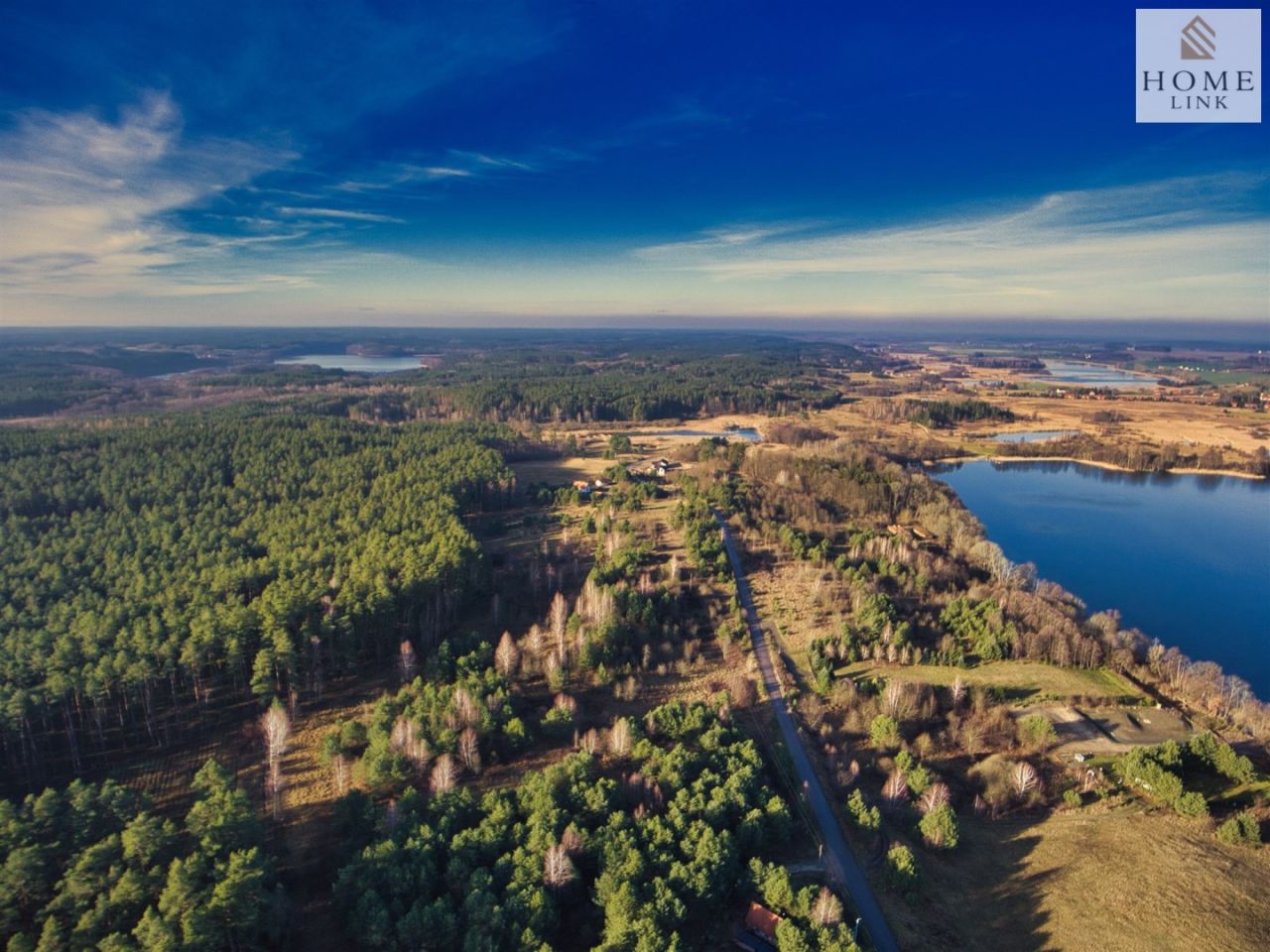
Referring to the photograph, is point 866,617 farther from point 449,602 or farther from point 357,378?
point 357,378

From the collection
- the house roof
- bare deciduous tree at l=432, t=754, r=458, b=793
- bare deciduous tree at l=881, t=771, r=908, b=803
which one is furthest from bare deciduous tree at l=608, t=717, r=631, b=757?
bare deciduous tree at l=881, t=771, r=908, b=803

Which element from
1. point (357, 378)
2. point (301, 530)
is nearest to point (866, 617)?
point (301, 530)

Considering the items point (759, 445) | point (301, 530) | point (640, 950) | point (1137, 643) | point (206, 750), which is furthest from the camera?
point (759, 445)

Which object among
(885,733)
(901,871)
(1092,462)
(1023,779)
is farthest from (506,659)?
(1092,462)

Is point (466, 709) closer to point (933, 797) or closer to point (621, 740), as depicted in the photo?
point (621, 740)

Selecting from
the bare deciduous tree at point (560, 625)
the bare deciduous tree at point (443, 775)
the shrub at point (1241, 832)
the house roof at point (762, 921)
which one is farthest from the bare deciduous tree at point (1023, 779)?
the bare deciduous tree at point (443, 775)

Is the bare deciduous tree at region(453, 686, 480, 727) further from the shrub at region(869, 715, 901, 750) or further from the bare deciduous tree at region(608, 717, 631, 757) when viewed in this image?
the shrub at region(869, 715, 901, 750)
